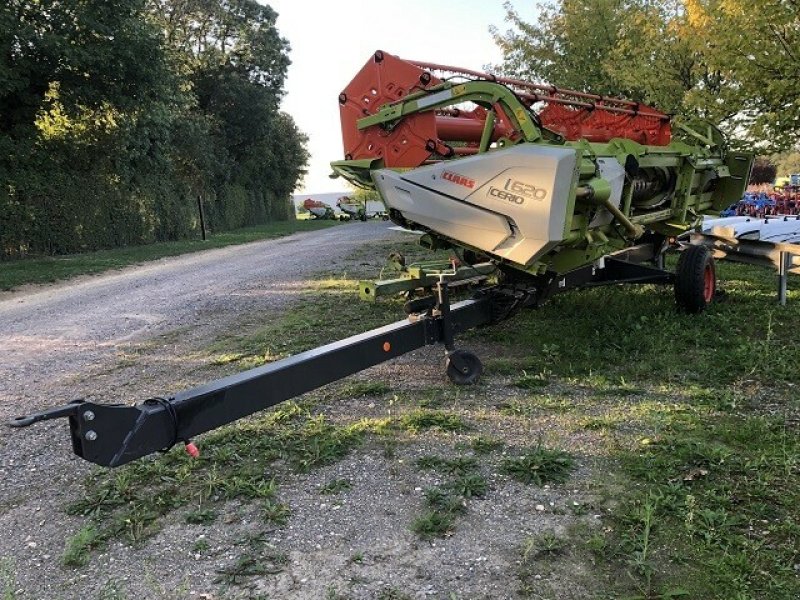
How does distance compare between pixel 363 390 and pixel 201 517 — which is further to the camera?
pixel 363 390

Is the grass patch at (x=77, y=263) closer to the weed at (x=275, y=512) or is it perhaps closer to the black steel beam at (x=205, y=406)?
the black steel beam at (x=205, y=406)

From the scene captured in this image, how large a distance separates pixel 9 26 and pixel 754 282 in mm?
17293

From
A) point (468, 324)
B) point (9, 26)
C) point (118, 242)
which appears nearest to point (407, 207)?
point (468, 324)

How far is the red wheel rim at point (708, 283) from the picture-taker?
640 cm

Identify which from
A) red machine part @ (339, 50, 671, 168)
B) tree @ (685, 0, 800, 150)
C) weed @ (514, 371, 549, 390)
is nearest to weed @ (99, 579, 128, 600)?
weed @ (514, 371, 549, 390)

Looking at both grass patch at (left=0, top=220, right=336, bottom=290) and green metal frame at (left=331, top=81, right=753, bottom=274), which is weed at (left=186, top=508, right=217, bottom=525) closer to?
green metal frame at (left=331, top=81, right=753, bottom=274)

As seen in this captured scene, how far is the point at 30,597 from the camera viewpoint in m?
2.50

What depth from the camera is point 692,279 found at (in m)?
6.27

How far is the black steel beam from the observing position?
258 centimetres

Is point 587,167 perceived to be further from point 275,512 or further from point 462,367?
point 275,512

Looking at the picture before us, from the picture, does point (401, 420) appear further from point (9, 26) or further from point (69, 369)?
point (9, 26)

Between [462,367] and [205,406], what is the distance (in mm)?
2215

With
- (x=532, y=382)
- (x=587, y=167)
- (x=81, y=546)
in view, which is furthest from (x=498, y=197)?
(x=81, y=546)

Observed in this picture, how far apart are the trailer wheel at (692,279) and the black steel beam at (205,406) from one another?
3461mm
